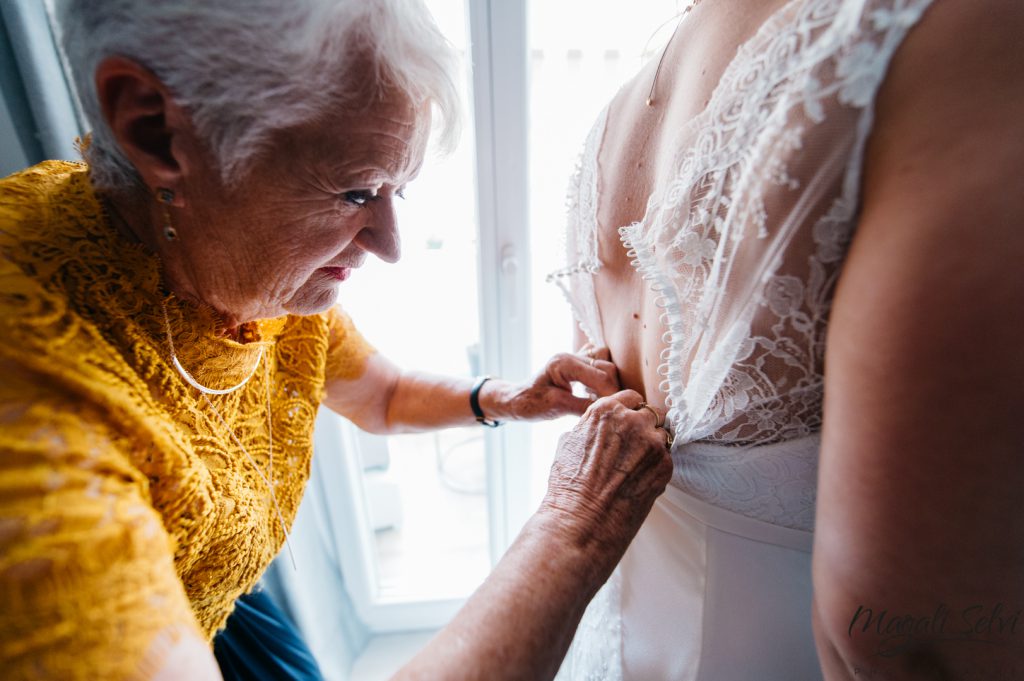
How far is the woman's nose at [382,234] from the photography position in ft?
2.06

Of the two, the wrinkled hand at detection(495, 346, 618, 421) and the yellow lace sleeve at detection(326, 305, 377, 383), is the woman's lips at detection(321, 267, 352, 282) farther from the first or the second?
the wrinkled hand at detection(495, 346, 618, 421)

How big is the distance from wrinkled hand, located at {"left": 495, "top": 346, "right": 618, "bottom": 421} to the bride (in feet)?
0.45

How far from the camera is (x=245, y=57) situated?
44 cm

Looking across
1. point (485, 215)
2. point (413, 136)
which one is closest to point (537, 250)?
point (485, 215)

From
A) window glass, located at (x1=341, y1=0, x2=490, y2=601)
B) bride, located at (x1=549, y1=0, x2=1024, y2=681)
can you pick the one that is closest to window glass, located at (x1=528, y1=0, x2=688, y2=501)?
window glass, located at (x1=341, y1=0, x2=490, y2=601)

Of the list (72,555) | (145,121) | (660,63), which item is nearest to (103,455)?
(72,555)

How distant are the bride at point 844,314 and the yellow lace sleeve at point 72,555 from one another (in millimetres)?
535

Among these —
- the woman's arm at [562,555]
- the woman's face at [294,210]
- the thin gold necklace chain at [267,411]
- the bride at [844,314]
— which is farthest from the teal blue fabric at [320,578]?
the bride at [844,314]

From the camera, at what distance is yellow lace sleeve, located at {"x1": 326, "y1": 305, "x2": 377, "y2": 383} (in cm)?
89

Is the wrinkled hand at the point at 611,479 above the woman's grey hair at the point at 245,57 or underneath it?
underneath

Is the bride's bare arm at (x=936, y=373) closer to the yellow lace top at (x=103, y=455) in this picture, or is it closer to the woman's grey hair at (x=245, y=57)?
the woman's grey hair at (x=245, y=57)

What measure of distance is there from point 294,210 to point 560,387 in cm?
52

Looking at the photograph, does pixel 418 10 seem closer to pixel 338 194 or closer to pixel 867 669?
pixel 338 194

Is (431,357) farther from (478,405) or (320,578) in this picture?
(320,578)
